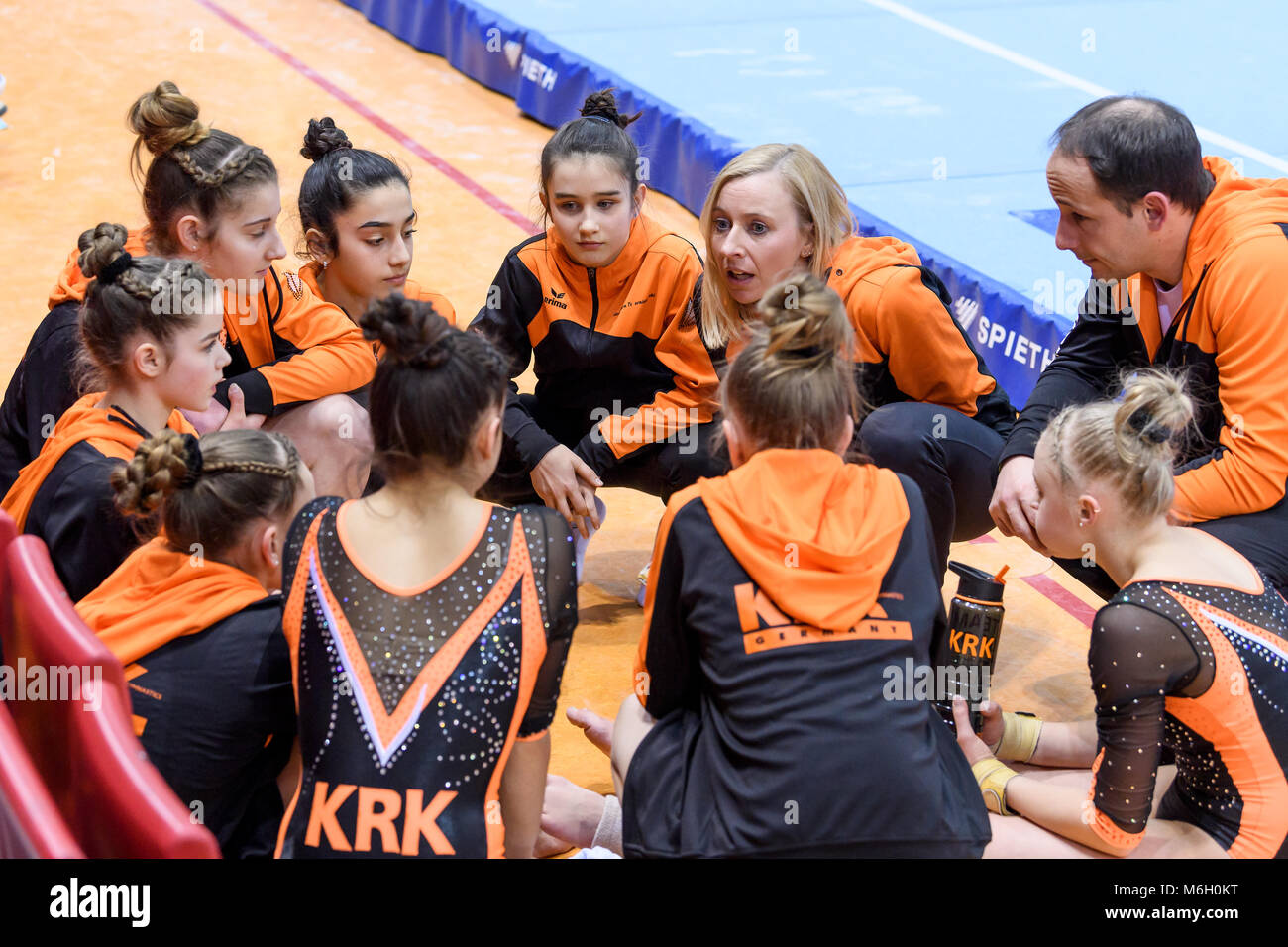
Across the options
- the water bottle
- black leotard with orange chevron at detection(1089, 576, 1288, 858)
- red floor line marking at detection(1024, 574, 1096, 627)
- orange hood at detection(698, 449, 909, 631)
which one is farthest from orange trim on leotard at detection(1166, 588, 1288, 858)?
red floor line marking at detection(1024, 574, 1096, 627)

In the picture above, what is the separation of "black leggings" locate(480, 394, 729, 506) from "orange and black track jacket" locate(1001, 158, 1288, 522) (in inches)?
31.2

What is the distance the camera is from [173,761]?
2.13 m

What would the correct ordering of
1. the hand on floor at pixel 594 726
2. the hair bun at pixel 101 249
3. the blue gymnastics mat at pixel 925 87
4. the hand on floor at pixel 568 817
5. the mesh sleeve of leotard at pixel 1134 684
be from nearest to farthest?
the mesh sleeve of leotard at pixel 1134 684
the hand on floor at pixel 568 817
the hand on floor at pixel 594 726
the hair bun at pixel 101 249
the blue gymnastics mat at pixel 925 87

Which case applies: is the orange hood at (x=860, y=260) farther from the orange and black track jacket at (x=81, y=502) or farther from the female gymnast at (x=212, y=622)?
the orange and black track jacket at (x=81, y=502)

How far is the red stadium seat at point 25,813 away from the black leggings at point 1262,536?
6.51 feet

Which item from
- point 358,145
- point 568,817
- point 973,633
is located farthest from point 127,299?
point 358,145

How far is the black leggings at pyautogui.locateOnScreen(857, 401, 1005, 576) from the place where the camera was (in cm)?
319

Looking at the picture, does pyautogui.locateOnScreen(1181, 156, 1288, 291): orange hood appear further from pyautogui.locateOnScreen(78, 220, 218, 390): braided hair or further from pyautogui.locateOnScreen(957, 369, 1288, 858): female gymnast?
pyautogui.locateOnScreen(78, 220, 218, 390): braided hair

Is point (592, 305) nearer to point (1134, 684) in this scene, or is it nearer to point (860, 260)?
point (860, 260)

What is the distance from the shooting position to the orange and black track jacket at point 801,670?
1999 millimetres

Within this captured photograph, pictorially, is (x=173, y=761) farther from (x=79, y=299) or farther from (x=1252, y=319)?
(x=1252, y=319)

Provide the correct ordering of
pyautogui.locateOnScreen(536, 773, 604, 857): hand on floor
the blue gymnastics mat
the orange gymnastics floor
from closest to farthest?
pyautogui.locateOnScreen(536, 773, 604, 857): hand on floor < the orange gymnastics floor < the blue gymnastics mat

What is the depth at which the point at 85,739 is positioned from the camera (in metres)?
1.75

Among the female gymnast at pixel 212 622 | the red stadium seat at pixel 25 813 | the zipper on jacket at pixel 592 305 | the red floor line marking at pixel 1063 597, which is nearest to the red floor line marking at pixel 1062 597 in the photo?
the red floor line marking at pixel 1063 597
